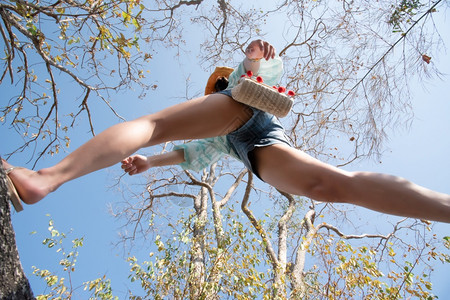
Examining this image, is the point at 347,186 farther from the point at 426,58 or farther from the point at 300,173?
the point at 426,58

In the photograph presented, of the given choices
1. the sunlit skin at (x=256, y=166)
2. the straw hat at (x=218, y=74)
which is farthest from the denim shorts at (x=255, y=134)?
the straw hat at (x=218, y=74)

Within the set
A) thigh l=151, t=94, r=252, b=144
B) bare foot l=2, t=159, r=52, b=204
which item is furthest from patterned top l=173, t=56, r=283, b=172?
bare foot l=2, t=159, r=52, b=204

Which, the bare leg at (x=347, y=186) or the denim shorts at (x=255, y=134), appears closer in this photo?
the bare leg at (x=347, y=186)

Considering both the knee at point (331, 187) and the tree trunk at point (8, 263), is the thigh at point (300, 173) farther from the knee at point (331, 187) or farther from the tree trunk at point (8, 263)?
the tree trunk at point (8, 263)

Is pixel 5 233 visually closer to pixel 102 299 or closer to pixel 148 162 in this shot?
pixel 148 162

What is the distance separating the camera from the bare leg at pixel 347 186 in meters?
1.16

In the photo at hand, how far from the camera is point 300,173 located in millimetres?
1408

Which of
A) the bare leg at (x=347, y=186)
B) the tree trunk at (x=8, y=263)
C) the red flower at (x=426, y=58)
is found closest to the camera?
the tree trunk at (x=8, y=263)

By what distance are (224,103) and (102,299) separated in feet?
10.7

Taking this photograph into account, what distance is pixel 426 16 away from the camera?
123 inches

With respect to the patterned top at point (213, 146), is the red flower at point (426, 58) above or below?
above

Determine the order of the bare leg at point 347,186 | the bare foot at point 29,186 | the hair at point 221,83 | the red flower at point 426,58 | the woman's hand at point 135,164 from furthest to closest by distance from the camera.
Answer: the red flower at point 426,58 → the hair at point 221,83 → the woman's hand at point 135,164 → the bare leg at point 347,186 → the bare foot at point 29,186

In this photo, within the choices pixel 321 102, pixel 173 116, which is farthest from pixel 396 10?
pixel 173 116

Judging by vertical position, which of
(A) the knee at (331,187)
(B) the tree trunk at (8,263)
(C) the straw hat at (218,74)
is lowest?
(B) the tree trunk at (8,263)
